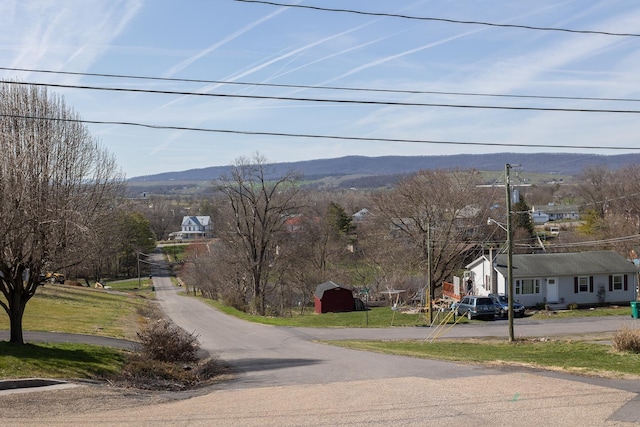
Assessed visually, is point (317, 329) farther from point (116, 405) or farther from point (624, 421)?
point (624, 421)

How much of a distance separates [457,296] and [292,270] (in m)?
22.0

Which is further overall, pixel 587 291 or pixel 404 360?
pixel 587 291

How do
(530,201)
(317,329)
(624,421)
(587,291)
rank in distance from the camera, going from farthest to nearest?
(530,201) < (587,291) < (317,329) < (624,421)

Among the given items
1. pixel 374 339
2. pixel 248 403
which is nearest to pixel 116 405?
pixel 248 403

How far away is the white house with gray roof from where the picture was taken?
49594 mm

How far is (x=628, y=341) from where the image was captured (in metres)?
21.9

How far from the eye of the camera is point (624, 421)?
1165cm

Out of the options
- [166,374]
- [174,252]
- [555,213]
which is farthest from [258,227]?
[555,213]

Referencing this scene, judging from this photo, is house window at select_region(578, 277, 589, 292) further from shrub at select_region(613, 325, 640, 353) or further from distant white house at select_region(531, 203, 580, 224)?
distant white house at select_region(531, 203, 580, 224)

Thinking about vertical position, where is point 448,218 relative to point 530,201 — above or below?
below

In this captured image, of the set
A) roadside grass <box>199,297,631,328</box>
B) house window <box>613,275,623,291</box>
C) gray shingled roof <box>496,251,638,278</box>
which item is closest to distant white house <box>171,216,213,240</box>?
roadside grass <box>199,297,631,328</box>

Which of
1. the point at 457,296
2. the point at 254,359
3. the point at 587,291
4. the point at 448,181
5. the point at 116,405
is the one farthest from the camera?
the point at 448,181

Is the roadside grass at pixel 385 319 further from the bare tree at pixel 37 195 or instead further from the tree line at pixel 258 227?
the bare tree at pixel 37 195

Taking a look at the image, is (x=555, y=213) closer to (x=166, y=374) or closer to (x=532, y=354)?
(x=532, y=354)
